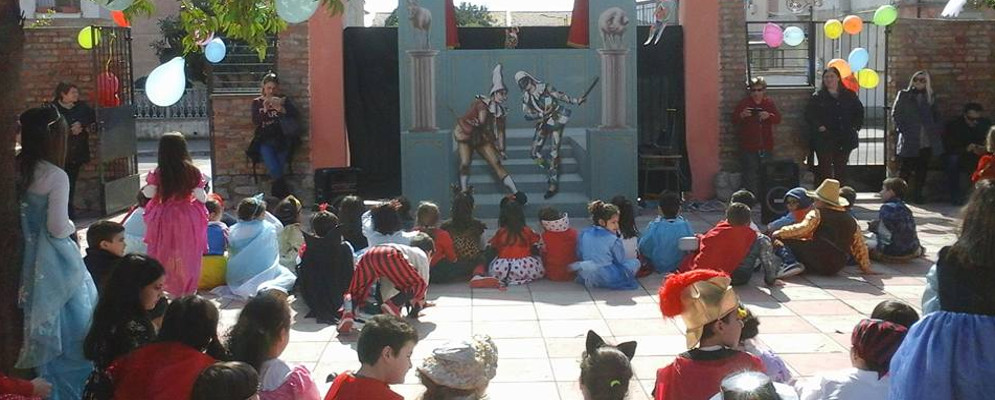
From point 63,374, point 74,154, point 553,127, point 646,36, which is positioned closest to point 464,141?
point 553,127

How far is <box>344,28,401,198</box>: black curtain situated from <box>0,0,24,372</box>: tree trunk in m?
9.44

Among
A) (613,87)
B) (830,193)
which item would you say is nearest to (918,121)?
(613,87)

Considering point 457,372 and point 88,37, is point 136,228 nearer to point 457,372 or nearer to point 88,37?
point 88,37

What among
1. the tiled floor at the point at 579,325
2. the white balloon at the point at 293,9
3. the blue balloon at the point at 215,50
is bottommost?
the tiled floor at the point at 579,325

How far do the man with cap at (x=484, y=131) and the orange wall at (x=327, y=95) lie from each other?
1822 mm

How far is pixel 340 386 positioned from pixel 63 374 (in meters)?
1.56

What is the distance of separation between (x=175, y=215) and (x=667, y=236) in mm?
4472

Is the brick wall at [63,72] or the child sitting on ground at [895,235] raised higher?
the brick wall at [63,72]

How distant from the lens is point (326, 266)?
8.04 metres

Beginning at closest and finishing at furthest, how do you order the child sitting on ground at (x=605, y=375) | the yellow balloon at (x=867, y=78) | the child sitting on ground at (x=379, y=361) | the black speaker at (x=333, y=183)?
1. the child sitting on ground at (x=605, y=375)
2. the child sitting on ground at (x=379, y=361)
3. the black speaker at (x=333, y=183)
4. the yellow balloon at (x=867, y=78)

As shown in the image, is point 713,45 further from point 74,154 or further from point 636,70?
point 74,154

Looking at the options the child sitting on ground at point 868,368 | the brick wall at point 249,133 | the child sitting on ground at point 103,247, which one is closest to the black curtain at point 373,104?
the brick wall at point 249,133

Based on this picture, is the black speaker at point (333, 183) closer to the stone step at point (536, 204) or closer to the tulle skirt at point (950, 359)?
the stone step at point (536, 204)

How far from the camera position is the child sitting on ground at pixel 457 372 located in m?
4.08
